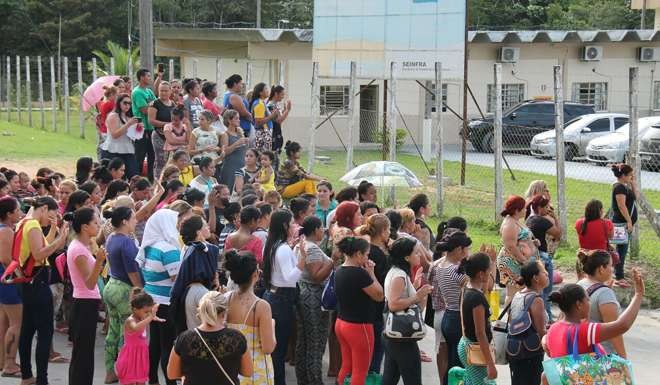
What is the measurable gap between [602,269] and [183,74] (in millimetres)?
29939

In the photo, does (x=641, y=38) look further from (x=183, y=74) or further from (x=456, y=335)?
(x=456, y=335)

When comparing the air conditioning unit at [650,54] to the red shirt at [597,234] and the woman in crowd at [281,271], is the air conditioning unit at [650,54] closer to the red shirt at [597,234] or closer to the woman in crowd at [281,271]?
the red shirt at [597,234]

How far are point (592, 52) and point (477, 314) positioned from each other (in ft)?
95.2

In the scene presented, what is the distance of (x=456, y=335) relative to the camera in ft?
28.4

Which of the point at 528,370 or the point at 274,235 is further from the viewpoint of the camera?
the point at 274,235

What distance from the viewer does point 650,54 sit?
35.5 m

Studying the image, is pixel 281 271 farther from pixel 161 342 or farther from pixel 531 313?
pixel 531 313

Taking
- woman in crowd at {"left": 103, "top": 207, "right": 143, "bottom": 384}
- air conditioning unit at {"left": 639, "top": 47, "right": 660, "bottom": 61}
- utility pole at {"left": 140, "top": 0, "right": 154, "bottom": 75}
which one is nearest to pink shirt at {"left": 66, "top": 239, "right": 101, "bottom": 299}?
woman in crowd at {"left": 103, "top": 207, "right": 143, "bottom": 384}

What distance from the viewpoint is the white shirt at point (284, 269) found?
8.78 m

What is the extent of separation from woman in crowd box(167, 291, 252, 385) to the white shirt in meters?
2.02

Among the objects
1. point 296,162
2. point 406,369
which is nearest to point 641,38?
point 296,162

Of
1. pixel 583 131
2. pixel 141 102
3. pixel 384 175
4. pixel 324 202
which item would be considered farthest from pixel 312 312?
pixel 583 131

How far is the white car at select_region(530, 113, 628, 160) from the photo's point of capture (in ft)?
91.4

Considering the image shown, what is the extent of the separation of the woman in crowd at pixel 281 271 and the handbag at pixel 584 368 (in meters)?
2.67
